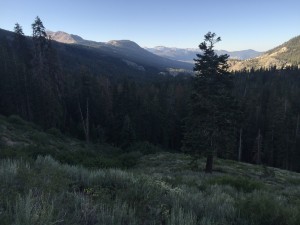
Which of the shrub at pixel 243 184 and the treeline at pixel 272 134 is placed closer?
the shrub at pixel 243 184

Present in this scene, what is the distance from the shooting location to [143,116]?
65812 millimetres

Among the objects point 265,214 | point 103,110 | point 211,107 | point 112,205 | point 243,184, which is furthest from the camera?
point 103,110

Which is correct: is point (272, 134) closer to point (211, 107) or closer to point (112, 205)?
point (211, 107)

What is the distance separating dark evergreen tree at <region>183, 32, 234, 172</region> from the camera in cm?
2302

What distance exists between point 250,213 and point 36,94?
165 ft

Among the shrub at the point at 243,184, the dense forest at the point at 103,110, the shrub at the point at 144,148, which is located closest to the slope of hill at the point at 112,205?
the shrub at the point at 243,184

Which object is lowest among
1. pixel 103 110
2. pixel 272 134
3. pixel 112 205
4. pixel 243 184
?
pixel 272 134

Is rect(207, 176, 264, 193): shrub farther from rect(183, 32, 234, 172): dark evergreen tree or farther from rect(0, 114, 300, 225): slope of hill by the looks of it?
rect(183, 32, 234, 172): dark evergreen tree

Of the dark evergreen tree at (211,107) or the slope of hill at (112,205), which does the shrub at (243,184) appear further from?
the dark evergreen tree at (211,107)

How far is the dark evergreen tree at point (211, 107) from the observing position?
23016 mm

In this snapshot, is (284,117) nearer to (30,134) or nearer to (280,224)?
(30,134)

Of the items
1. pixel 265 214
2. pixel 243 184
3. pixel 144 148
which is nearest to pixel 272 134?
pixel 144 148

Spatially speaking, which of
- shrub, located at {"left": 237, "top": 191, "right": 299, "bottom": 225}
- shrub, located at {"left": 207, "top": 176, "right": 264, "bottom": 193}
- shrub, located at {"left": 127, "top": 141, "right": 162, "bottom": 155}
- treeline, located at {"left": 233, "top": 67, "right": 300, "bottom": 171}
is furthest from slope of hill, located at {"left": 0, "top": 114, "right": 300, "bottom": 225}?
treeline, located at {"left": 233, "top": 67, "right": 300, "bottom": 171}

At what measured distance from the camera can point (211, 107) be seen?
75.4ft
